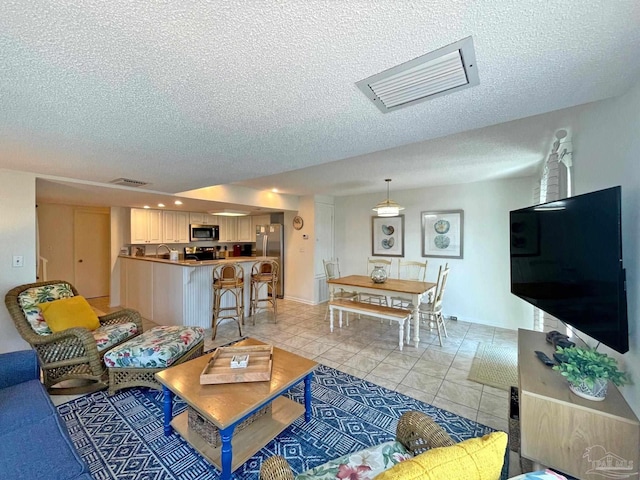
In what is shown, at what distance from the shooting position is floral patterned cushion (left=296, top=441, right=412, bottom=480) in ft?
3.49

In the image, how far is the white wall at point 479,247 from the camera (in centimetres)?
405

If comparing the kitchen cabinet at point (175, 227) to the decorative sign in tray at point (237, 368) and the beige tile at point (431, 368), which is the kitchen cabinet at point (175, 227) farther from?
the beige tile at point (431, 368)

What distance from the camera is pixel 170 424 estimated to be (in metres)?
1.84

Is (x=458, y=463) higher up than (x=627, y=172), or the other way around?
(x=627, y=172)

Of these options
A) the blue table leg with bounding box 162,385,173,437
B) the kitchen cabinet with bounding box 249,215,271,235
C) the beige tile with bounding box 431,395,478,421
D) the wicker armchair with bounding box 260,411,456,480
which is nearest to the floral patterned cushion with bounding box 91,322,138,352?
the blue table leg with bounding box 162,385,173,437

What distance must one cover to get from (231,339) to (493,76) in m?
3.83

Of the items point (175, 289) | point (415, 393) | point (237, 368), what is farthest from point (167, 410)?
point (175, 289)

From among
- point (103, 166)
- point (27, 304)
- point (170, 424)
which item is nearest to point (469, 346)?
A: point (170, 424)

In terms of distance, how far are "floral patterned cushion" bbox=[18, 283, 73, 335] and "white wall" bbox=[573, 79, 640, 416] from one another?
13.2 ft

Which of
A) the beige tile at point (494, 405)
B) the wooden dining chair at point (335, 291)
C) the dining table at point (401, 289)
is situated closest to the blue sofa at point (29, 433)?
the beige tile at point (494, 405)

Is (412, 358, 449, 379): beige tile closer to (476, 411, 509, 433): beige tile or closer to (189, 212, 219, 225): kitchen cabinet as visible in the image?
(476, 411, 509, 433): beige tile

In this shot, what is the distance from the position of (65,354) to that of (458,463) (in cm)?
305

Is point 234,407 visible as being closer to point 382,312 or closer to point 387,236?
point 382,312

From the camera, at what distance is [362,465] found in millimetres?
1103
